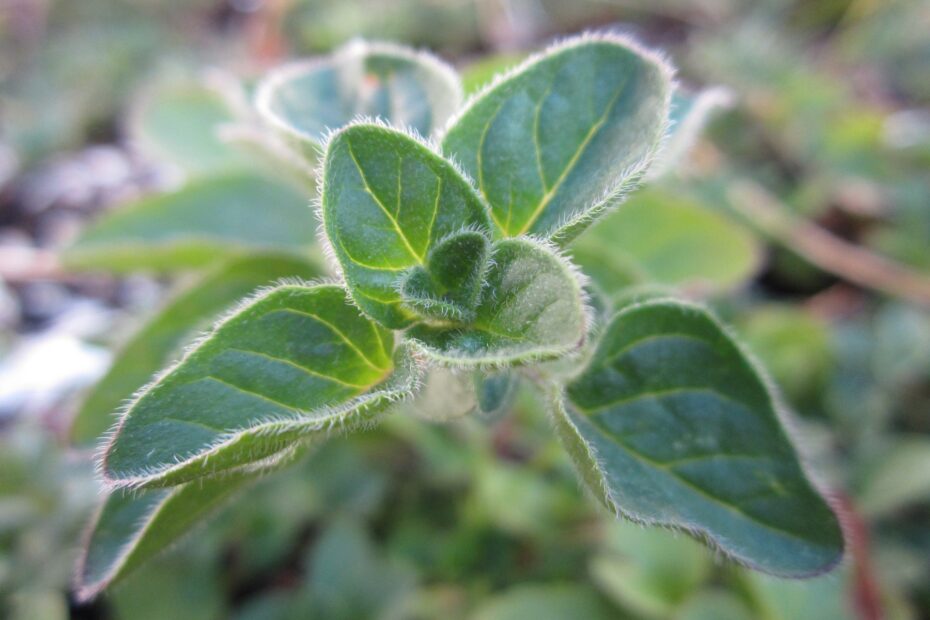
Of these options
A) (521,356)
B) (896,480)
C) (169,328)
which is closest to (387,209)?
(521,356)

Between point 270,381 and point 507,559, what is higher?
point 270,381

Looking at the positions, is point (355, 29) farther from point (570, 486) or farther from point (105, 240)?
point (570, 486)

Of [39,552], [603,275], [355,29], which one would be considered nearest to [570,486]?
[603,275]

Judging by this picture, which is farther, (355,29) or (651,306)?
(355,29)

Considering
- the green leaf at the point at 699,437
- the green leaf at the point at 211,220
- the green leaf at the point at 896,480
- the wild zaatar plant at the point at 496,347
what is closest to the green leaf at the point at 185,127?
the green leaf at the point at 211,220

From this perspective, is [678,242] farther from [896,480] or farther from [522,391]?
[896,480]

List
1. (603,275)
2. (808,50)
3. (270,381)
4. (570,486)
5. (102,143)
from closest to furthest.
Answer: (270,381), (603,275), (570,486), (102,143), (808,50)

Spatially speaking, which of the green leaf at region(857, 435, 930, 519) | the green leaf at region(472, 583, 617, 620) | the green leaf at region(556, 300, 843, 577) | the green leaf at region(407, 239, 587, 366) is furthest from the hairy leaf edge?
the green leaf at region(857, 435, 930, 519)
